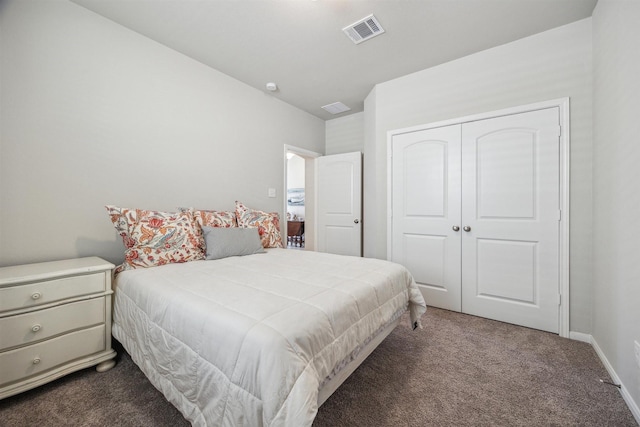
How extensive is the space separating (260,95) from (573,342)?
4066mm

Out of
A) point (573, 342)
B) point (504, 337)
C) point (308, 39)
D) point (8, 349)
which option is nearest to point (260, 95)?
point (308, 39)

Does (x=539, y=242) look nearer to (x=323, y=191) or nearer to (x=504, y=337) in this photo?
(x=504, y=337)

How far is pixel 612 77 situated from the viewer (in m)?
1.71

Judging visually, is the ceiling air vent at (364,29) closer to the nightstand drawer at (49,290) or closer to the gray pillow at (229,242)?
the gray pillow at (229,242)

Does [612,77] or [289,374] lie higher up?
[612,77]

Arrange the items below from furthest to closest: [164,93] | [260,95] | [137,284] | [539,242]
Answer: [260,95], [164,93], [539,242], [137,284]

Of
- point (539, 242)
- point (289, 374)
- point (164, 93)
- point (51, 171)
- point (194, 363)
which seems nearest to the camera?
point (289, 374)

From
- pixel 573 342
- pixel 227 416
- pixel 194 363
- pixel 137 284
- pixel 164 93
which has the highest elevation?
pixel 164 93

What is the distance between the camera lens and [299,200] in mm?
7648

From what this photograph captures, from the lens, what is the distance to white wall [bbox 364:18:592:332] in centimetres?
213

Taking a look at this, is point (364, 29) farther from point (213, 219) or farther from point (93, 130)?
point (93, 130)

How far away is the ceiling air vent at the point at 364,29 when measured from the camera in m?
2.15

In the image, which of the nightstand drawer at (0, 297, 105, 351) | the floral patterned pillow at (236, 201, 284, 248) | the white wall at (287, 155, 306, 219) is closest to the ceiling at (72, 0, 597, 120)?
the floral patterned pillow at (236, 201, 284, 248)

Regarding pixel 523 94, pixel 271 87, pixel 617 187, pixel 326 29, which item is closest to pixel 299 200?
pixel 271 87
